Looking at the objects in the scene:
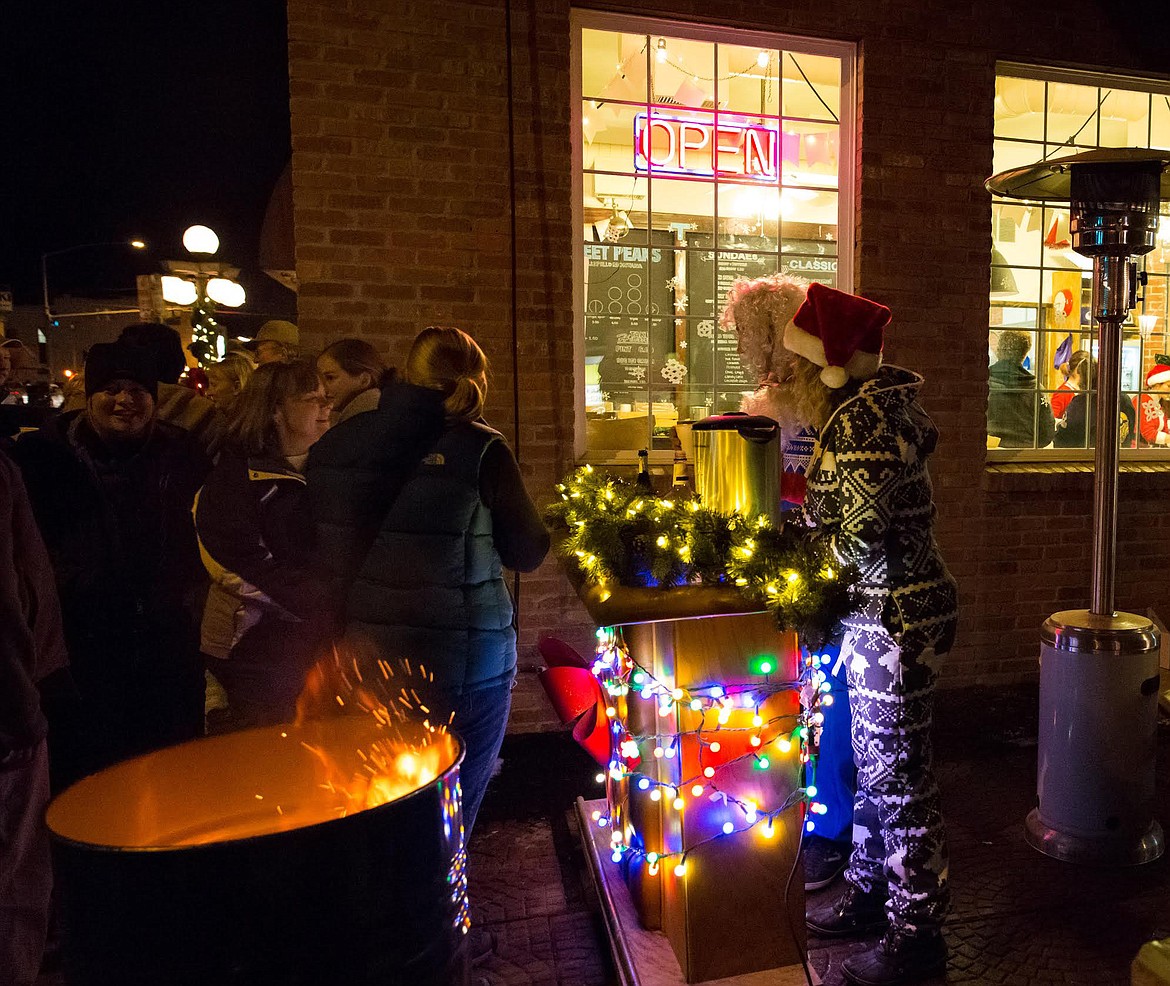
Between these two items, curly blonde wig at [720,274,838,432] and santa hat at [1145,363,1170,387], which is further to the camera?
santa hat at [1145,363,1170,387]

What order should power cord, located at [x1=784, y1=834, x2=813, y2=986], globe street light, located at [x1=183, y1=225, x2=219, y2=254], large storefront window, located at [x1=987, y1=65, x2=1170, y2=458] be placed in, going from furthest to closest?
1. globe street light, located at [x1=183, y1=225, x2=219, y2=254]
2. large storefront window, located at [x1=987, y1=65, x2=1170, y2=458]
3. power cord, located at [x1=784, y1=834, x2=813, y2=986]

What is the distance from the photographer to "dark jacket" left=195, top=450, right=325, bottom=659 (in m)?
2.69

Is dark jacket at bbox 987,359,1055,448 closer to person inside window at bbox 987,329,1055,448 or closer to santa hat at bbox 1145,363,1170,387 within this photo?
person inside window at bbox 987,329,1055,448

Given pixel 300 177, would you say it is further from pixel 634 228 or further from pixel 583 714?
pixel 583 714

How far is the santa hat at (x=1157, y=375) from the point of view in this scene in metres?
5.45

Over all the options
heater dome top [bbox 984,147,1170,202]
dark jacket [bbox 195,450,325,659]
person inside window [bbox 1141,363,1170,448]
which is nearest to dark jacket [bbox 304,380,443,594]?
dark jacket [bbox 195,450,325,659]

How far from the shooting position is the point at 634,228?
469 centimetres

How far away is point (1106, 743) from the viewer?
3.12 m

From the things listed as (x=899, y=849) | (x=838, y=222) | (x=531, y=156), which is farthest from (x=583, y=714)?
(x=838, y=222)

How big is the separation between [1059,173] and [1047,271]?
7.67ft

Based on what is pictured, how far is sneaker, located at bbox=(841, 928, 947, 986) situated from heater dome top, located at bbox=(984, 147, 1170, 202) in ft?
8.92

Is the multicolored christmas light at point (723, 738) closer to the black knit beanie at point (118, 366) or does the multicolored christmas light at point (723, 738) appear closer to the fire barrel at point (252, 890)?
the fire barrel at point (252, 890)

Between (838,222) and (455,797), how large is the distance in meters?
4.51

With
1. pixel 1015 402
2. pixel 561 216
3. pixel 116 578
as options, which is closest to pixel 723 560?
pixel 116 578
